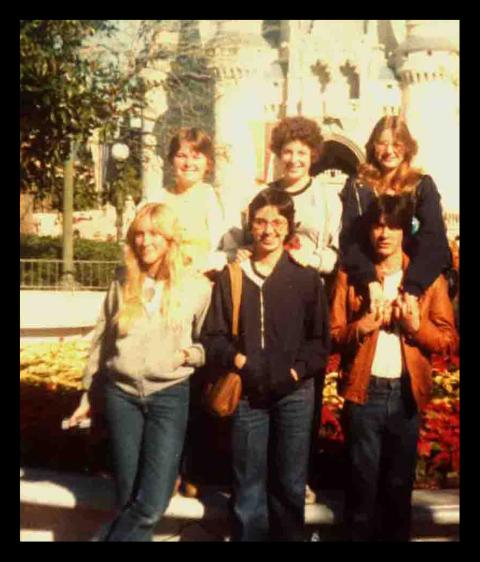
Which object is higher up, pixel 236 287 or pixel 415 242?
pixel 415 242

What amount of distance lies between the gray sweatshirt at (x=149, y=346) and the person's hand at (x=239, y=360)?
0.63 feet

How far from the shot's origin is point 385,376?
14.0ft

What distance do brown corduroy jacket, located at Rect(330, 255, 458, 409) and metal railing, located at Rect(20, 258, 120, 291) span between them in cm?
185

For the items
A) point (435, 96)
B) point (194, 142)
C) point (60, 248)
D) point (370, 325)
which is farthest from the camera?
point (60, 248)

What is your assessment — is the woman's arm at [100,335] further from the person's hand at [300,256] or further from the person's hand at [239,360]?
the person's hand at [300,256]

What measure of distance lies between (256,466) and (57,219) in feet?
8.05

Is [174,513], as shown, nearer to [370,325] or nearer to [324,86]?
[370,325]

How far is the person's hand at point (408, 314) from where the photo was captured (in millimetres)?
4207

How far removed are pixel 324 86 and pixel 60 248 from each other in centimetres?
194

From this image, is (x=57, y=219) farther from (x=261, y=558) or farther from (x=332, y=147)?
(x=261, y=558)

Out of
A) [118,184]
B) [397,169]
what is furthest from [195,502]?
[118,184]

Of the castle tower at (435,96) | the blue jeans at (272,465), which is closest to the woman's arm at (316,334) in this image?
the blue jeans at (272,465)

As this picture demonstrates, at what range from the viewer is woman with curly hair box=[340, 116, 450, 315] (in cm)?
441
